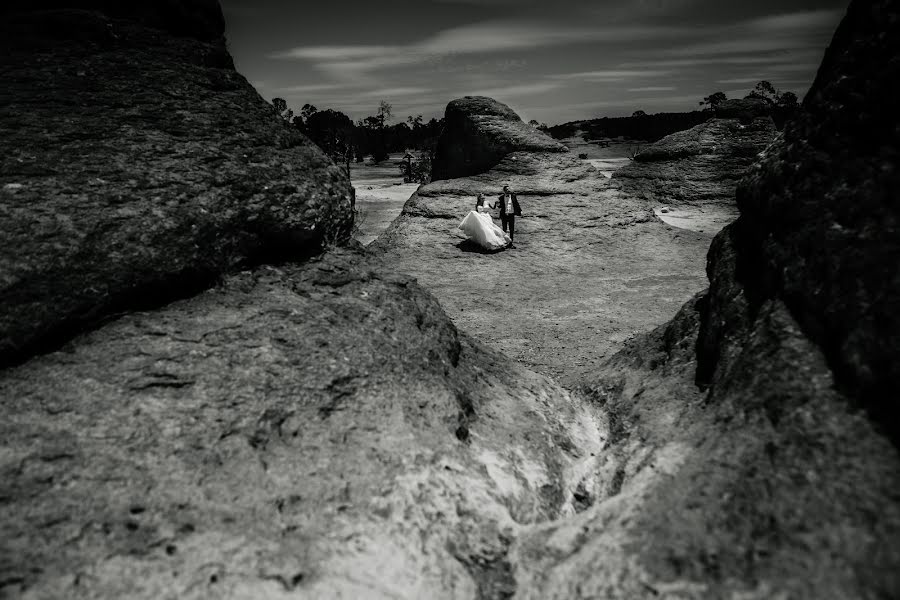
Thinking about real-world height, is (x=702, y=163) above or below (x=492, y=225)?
above

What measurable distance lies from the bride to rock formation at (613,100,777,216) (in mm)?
9506

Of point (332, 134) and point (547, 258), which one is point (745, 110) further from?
point (332, 134)

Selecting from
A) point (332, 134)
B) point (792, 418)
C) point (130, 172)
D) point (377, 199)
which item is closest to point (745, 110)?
point (377, 199)

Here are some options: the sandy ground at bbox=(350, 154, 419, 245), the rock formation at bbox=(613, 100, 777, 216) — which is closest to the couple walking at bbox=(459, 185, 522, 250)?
the sandy ground at bbox=(350, 154, 419, 245)

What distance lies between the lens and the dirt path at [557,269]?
7930 millimetres

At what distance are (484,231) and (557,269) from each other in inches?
75.0

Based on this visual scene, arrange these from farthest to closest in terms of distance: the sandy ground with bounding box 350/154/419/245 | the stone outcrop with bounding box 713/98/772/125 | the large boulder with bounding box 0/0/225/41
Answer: the stone outcrop with bounding box 713/98/772/125 → the sandy ground with bounding box 350/154/419/245 → the large boulder with bounding box 0/0/225/41

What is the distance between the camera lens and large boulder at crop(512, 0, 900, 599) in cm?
231

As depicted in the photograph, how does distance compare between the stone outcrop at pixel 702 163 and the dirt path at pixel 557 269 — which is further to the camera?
the stone outcrop at pixel 702 163

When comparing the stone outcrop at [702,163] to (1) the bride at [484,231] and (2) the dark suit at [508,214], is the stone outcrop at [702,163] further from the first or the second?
(1) the bride at [484,231]

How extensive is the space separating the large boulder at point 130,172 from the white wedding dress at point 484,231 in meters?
6.68

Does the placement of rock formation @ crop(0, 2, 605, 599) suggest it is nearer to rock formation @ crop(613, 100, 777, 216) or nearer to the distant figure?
the distant figure

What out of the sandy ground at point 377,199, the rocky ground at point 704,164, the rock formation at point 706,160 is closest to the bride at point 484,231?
the sandy ground at point 377,199

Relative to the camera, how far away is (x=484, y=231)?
12.6 m
